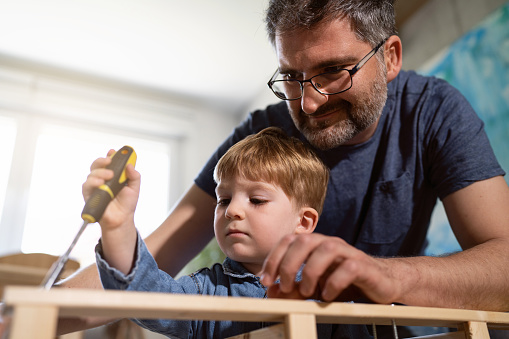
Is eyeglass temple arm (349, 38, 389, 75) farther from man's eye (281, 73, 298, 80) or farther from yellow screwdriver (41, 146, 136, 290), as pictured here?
yellow screwdriver (41, 146, 136, 290)

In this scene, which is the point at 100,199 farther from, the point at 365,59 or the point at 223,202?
the point at 365,59

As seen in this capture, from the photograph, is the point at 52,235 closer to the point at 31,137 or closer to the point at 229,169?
the point at 31,137

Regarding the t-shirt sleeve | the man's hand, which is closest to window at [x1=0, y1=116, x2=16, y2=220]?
the t-shirt sleeve

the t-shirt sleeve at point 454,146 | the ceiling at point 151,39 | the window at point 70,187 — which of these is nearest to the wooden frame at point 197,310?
the t-shirt sleeve at point 454,146

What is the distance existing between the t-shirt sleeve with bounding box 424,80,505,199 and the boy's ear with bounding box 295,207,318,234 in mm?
308

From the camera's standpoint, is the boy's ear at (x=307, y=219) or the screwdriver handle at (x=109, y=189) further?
the boy's ear at (x=307, y=219)

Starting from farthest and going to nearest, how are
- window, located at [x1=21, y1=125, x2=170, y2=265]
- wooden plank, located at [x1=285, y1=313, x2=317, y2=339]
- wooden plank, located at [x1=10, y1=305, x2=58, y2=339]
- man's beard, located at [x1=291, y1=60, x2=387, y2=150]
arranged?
window, located at [x1=21, y1=125, x2=170, y2=265] < man's beard, located at [x1=291, y1=60, x2=387, y2=150] < wooden plank, located at [x1=285, y1=313, x2=317, y2=339] < wooden plank, located at [x1=10, y1=305, x2=58, y2=339]

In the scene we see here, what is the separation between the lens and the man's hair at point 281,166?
91 centimetres

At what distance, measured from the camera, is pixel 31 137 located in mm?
2961

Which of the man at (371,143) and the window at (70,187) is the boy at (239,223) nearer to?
the man at (371,143)

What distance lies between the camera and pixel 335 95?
41.6 inches

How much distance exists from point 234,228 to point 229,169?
0.45 ft

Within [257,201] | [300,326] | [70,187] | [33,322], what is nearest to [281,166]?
[257,201]

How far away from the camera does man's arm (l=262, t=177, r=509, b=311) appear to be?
550mm
